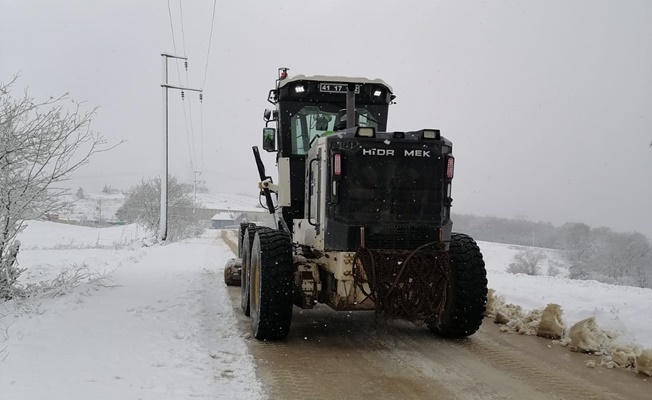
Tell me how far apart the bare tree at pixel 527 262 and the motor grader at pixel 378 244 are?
30655mm

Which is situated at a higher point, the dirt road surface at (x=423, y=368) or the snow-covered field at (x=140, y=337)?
the snow-covered field at (x=140, y=337)

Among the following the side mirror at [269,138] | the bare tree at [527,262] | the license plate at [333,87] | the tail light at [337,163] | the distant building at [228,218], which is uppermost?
the license plate at [333,87]

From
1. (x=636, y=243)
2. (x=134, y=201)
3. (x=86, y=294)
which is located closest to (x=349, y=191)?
(x=86, y=294)

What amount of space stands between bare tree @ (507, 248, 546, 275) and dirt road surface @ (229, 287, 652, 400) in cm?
3019

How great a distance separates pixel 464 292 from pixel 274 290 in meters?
2.20

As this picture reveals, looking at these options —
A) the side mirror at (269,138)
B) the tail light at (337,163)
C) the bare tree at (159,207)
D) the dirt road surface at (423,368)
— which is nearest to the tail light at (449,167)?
the tail light at (337,163)

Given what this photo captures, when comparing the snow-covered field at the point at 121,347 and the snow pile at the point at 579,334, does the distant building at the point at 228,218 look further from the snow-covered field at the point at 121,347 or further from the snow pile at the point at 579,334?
the snow pile at the point at 579,334

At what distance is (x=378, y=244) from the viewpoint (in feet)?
18.1

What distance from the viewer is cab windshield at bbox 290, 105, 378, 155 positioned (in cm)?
745

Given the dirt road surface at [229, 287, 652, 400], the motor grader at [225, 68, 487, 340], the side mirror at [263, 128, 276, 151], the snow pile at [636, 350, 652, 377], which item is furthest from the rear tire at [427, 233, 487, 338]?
the side mirror at [263, 128, 276, 151]

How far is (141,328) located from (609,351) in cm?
530

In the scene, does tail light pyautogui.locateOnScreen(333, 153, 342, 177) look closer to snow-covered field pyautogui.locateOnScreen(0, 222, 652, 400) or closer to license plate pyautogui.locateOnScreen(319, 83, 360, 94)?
snow-covered field pyautogui.locateOnScreen(0, 222, 652, 400)

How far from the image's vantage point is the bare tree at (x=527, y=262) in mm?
36456

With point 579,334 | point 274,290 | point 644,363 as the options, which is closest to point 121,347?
point 274,290
